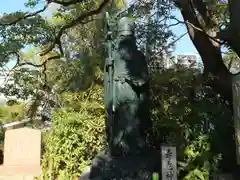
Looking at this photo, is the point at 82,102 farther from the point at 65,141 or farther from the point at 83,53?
the point at 83,53

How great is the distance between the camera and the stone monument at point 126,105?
6359mm

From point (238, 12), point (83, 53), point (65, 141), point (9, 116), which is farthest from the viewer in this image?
point (9, 116)

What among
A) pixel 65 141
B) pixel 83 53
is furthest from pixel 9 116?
pixel 65 141

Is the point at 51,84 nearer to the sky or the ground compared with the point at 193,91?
nearer to the sky

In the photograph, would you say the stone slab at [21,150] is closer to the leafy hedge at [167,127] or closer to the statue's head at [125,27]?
the leafy hedge at [167,127]

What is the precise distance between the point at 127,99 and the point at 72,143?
278 centimetres

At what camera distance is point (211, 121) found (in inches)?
254

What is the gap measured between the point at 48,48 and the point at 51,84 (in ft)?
16.4

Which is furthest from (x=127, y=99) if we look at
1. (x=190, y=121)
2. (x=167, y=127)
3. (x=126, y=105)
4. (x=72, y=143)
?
(x=72, y=143)

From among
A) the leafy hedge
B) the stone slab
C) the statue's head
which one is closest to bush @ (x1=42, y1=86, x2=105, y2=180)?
the leafy hedge

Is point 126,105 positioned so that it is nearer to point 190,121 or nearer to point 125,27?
point 190,121

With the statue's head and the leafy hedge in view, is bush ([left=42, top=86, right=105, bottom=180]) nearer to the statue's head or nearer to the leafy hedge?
the leafy hedge

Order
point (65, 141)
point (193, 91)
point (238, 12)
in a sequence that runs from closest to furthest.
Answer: point (238, 12), point (193, 91), point (65, 141)

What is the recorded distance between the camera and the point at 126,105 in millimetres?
6602
